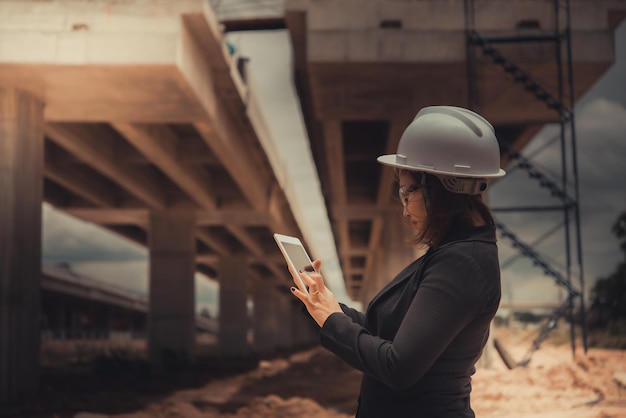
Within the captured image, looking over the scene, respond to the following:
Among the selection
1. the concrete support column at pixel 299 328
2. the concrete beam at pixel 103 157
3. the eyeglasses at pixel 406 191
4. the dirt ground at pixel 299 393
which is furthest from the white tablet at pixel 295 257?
the concrete support column at pixel 299 328

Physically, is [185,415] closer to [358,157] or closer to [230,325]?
[358,157]

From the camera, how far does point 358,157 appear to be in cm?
2912

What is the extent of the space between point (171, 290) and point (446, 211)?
1156 inches

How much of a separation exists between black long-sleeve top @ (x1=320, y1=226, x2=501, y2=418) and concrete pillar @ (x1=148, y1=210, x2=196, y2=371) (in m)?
28.0

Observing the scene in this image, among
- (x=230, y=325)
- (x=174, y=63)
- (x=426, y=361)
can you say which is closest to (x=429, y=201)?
(x=426, y=361)

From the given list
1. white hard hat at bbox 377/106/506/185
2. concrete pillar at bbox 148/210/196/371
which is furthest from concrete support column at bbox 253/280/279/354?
white hard hat at bbox 377/106/506/185

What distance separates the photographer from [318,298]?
107 inches

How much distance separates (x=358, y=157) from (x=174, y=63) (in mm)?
15439

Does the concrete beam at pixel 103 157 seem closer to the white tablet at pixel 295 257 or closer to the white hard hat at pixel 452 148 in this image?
the white tablet at pixel 295 257

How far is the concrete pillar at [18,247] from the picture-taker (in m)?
14.3

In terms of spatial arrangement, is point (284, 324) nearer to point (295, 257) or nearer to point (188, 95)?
point (188, 95)

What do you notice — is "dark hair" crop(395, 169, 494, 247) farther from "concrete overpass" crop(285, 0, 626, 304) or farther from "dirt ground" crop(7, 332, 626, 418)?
"concrete overpass" crop(285, 0, 626, 304)

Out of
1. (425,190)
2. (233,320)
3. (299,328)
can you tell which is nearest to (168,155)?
(425,190)

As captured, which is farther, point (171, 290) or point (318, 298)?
point (171, 290)
